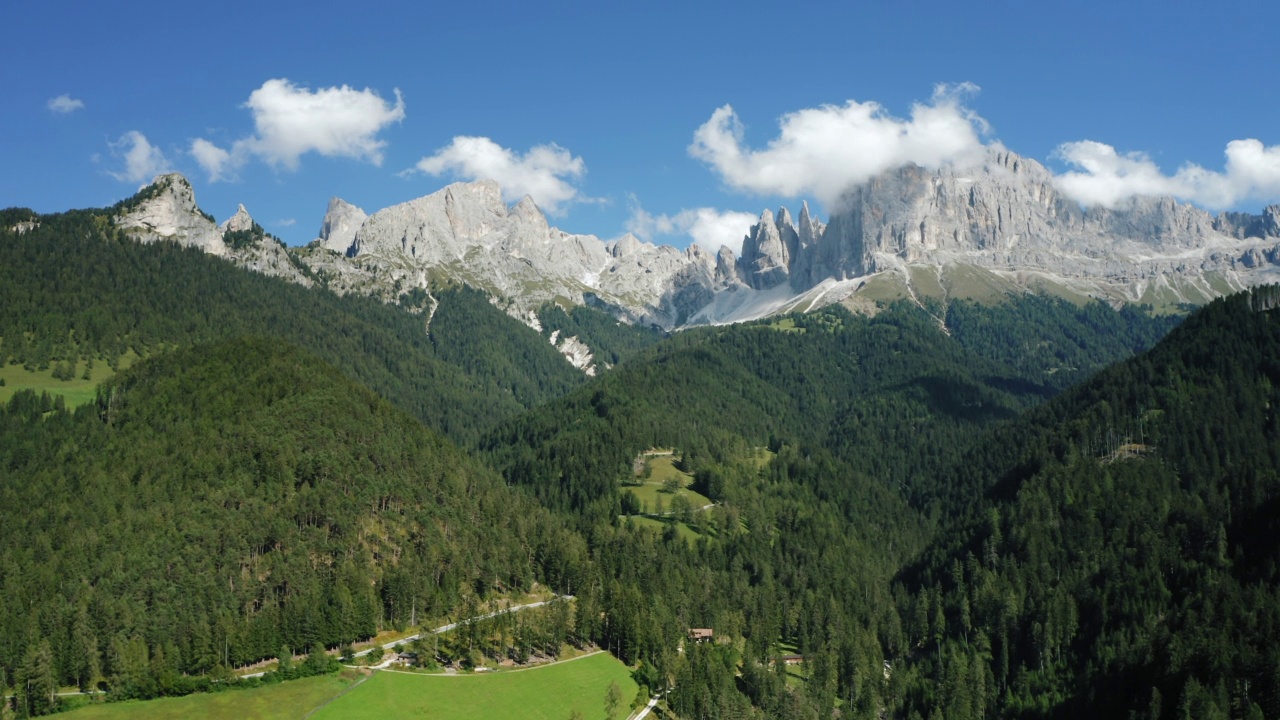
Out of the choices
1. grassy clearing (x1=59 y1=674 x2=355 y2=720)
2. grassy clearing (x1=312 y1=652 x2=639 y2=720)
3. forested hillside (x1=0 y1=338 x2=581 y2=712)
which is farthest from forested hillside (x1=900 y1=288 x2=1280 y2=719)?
grassy clearing (x1=59 y1=674 x2=355 y2=720)

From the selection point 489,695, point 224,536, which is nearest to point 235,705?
point 489,695

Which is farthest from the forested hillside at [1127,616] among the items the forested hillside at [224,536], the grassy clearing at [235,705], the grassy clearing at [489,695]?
the grassy clearing at [235,705]

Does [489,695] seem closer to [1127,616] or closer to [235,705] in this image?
[235,705]

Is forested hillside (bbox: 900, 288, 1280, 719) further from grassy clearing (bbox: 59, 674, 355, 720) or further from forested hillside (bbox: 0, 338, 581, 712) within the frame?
grassy clearing (bbox: 59, 674, 355, 720)

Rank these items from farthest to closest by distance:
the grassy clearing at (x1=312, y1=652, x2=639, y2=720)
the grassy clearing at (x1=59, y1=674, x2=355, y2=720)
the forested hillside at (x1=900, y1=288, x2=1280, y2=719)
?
the forested hillside at (x1=900, y1=288, x2=1280, y2=719)
the grassy clearing at (x1=312, y1=652, x2=639, y2=720)
the grassy clearing at (x1=59, y1=674, x2=355, y2=720)

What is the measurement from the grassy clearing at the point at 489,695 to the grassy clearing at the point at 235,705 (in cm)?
308

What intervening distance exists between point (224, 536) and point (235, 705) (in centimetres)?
3824

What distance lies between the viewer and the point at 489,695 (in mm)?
135625

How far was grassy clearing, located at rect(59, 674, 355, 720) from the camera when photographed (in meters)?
118

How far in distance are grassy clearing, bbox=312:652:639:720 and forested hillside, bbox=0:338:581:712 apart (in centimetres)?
1611

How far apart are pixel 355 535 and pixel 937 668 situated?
320 feet

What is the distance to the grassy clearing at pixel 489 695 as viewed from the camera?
128 m

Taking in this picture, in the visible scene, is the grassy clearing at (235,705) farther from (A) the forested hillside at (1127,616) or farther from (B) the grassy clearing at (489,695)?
(A) the forested hillside at (1127,616)

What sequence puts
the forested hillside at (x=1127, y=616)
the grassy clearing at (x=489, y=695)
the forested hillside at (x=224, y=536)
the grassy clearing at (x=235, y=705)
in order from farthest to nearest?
the forested hillside at (x=1127, y=616), the forested hillside at (x=224, y=536), the grassy clearing at (x=489, y=695), the grassy clearing at (x=235, y=705)
